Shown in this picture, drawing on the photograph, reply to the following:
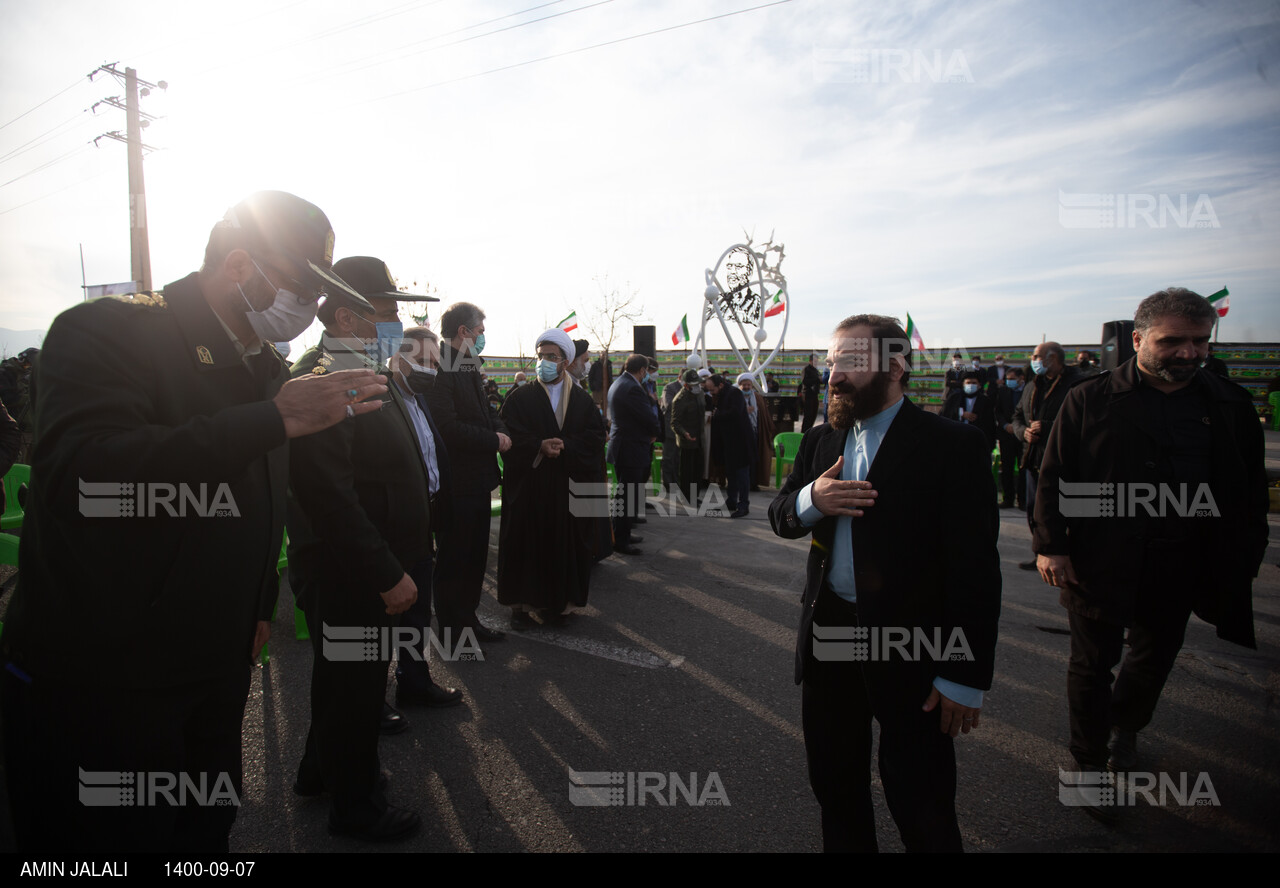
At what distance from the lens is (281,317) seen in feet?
6.17

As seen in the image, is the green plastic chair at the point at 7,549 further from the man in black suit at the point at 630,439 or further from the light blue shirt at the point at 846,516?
the light blue shirt at the point at 846,516

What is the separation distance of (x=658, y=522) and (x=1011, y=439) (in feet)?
17.7

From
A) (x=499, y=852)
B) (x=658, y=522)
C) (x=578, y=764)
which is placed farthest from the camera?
(x=658, y=522)

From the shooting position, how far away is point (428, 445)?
3.38 m

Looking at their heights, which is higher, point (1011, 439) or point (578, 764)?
point (1011, 439)

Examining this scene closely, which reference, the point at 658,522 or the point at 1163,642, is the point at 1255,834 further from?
the point at 658,522

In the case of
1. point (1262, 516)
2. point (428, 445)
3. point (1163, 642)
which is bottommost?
point (1163, 642)

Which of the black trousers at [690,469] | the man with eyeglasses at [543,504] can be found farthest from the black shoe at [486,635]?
the black trousers at [690,469]

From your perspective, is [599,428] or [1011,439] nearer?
[599,428]

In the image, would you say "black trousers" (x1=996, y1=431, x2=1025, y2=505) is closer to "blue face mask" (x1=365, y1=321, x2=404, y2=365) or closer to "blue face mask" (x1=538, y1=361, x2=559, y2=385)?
"blue face mask" (x1=538, y1=361, x2=559, y2=385)

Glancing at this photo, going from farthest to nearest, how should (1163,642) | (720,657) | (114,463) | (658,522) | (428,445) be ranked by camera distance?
(658,522), (720,657), (428,445), (1163,642), (114,463)

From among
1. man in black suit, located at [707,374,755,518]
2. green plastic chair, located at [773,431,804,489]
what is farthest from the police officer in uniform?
green plastic chair, located at [773,431,804,489]

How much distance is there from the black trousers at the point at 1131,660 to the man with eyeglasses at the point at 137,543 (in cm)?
316

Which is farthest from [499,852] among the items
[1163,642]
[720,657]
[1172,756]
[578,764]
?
[1172,756]
